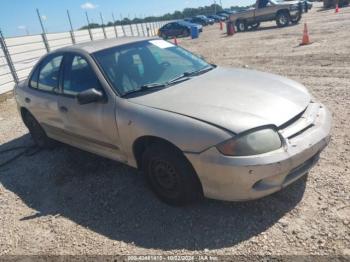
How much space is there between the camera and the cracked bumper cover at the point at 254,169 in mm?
2748

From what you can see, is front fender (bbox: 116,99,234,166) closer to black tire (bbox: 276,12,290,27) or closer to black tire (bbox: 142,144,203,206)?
black tire (bbox: 142,144,203,206)

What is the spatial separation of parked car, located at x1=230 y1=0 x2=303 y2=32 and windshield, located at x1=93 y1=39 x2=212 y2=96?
18768mm

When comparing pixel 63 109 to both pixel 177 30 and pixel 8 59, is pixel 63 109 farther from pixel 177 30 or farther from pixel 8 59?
pixel 177 30

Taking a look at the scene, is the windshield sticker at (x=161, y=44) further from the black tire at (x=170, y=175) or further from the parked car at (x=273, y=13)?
the parked car at (x=273, y=13)

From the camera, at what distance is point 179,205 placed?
3363mm

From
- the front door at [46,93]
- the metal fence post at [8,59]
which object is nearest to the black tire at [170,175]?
the front door at [46,93]

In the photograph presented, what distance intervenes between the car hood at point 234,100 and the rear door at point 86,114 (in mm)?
441

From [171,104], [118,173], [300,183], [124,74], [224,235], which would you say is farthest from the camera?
[118,173]

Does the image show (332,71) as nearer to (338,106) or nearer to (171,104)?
(338,106)

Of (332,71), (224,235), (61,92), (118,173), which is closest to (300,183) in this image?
(224,235)

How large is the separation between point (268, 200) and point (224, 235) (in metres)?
0.63

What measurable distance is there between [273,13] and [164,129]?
68.1 ft

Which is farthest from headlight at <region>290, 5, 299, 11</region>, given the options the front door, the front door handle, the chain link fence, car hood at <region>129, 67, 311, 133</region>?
the front door handle

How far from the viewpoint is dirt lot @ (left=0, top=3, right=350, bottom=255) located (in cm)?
285
